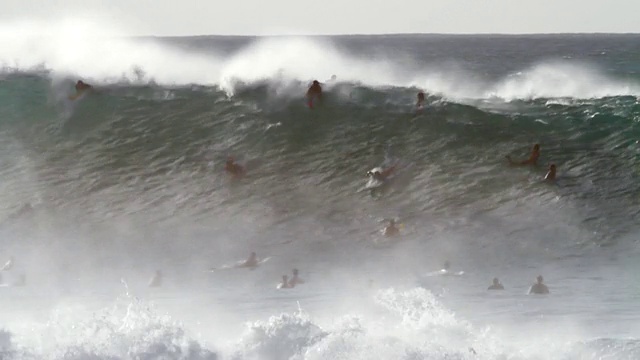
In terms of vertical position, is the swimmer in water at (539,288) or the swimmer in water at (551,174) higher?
the swimmer in water at (551,174)

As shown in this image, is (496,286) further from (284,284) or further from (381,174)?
(381,174)

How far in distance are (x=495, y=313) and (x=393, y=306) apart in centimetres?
113

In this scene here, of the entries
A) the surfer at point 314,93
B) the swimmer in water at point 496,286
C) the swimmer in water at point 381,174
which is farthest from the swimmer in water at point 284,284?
the surfer at point 314,93

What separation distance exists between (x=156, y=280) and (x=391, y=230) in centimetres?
330

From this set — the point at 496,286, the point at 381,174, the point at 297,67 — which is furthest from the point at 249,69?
the point at 496,286

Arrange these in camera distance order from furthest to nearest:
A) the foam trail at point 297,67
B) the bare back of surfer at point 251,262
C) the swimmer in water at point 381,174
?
the foam trail at point 297,67 < the swimmer in water at point 381,174 < the bare back of surfer at point 251,262

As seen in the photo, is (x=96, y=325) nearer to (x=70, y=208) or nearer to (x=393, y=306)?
(x=393, y=306)

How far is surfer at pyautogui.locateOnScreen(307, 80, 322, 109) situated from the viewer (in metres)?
19.9

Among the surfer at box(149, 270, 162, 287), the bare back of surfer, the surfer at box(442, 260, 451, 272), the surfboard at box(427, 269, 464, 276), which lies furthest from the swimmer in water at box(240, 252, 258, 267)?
the surfer at box(442, 260, 451, 272)

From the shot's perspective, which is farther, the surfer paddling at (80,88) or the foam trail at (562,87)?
the foam trail at (562,87)

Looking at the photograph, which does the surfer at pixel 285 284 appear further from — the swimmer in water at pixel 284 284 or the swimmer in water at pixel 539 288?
the swimmer in water at pixel 539 288

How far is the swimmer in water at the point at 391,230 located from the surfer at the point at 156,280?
3.10 m

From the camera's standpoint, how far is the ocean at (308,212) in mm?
11938

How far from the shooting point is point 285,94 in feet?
66.4
